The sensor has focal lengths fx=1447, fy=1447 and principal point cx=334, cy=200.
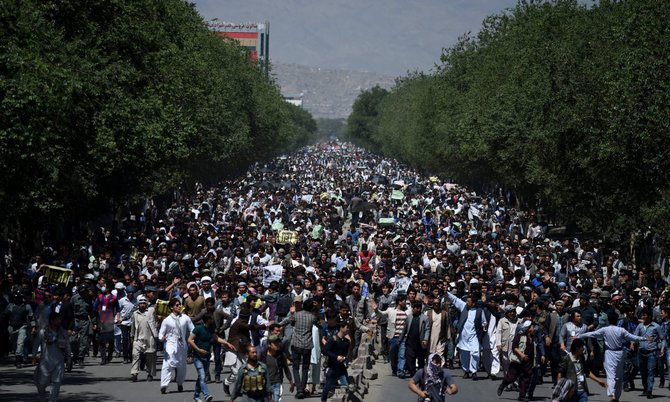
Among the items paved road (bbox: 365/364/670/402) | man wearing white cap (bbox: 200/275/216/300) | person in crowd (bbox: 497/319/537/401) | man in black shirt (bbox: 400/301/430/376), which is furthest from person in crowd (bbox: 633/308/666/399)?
man wearing white cap (bbox: 200/275/216/300)

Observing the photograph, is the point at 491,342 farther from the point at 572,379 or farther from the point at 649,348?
the point at 572,379

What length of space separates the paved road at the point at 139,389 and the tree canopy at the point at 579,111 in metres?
10.1

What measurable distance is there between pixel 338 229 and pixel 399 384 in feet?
97.4

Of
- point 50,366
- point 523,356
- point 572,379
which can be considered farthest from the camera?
point 523,356

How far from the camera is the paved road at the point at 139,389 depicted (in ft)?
62.7

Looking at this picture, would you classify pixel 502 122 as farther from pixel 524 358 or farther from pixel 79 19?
pixel 524 358

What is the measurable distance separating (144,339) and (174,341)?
1.85 m

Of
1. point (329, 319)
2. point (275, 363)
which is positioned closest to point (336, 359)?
point (329, 319)

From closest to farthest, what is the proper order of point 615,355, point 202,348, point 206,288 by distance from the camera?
point 202,348 < point 615,355 < point 206,288

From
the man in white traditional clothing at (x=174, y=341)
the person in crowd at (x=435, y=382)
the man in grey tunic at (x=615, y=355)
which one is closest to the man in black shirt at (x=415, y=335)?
the man in grey tunic at (x=615, y=355)

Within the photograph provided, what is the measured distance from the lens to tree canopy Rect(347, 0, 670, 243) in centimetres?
3188

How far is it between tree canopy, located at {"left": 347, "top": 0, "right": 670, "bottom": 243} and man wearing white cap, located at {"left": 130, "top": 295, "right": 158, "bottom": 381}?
1333 centimetres

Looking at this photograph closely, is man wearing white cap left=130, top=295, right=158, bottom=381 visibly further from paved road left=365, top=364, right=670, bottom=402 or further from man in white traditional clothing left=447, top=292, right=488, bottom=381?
man in white traditional clothing left=447, top=292, right=488, bottom=381

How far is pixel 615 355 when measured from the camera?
20156 millimetres
